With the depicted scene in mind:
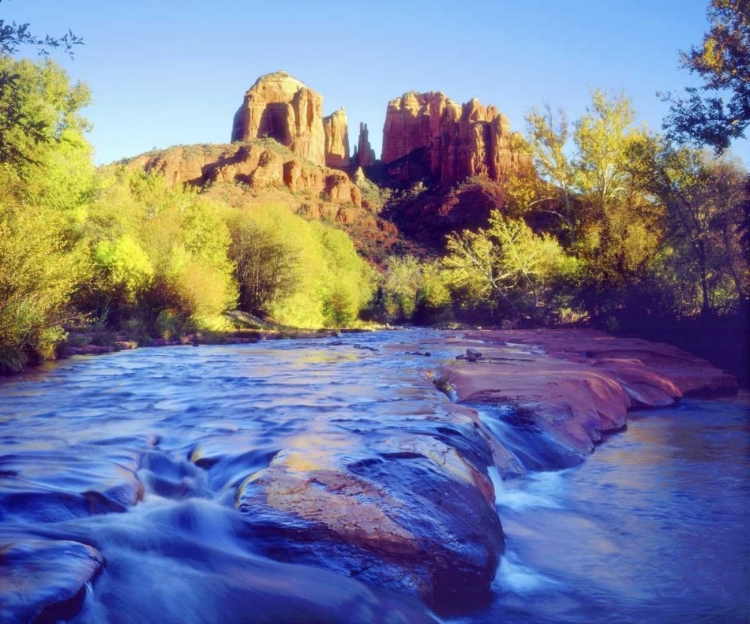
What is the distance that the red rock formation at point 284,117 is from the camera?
122725 millimetres

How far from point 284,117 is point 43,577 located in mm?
129561

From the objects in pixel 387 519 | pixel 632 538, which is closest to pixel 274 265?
pixel 632 538

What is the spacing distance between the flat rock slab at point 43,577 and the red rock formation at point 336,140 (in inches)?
5193

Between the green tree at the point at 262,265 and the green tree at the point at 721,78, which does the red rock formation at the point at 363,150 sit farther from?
the green tree at the point at 721,78

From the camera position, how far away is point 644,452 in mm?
6434

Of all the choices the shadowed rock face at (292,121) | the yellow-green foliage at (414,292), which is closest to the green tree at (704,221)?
the yellow-green foliage at (414,292)

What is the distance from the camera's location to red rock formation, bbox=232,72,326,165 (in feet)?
403

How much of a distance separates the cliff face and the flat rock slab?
84.6 metres

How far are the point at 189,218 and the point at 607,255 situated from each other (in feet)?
66.7

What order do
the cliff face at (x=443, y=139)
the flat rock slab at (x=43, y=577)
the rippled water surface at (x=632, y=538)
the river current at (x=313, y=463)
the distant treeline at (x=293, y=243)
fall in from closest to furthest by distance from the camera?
the flat rock slab at (x=43, y=577) → the river current at (x=313, y=463) → the rippled water surface at (x=632, y=538) → the distant treeline at (x=293, y=243) → the cliff face at (x=443, y=139)

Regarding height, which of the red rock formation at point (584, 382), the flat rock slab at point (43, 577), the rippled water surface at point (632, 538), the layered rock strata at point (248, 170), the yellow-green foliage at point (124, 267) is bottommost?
the rippled water surface at point (632, 538)

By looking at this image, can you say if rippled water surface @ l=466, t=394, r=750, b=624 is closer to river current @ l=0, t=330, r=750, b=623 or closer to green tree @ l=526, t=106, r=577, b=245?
river current @ l=0, t=330, r=750, b=623

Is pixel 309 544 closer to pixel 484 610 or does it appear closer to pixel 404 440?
pixel 484 610

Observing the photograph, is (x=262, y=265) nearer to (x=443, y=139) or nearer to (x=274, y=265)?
(x=274, y=265)
